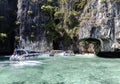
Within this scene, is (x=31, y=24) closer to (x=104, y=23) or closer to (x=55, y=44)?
(x=55, y=44)

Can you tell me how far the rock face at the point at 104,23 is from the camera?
38.1m

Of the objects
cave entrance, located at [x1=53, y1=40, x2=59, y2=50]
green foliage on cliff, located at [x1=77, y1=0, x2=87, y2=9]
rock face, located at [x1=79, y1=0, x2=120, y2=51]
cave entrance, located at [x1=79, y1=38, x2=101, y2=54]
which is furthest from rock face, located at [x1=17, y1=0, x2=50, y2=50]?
rock face, located at [x1=79, y1=0, x2=120, y2=51]

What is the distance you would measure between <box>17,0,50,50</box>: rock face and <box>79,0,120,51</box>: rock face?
12922 millimetres

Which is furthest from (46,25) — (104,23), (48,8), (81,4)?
(104,23)

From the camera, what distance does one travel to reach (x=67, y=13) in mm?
50188

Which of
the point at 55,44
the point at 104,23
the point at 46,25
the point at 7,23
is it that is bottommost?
the point at 55,44

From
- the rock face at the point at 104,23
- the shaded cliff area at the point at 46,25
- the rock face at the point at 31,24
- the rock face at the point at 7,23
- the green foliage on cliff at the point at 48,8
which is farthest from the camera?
the rock face at the point at 7,23

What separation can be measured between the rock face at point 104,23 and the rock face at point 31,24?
12922 mm

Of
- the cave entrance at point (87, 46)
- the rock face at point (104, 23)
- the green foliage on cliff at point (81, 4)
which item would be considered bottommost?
the cave entrance at point (87, 46)

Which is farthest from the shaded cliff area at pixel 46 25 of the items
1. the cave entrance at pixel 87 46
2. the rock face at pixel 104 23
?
the rock face at pixel 104 23

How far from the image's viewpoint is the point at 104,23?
39.1 metres

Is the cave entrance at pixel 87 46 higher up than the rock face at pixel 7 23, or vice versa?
the rock face at pixel 7 23

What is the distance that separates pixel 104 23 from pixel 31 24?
19469mm

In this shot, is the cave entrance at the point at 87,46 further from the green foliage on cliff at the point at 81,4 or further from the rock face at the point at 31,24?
the rock face at the point at 31,24
